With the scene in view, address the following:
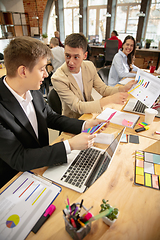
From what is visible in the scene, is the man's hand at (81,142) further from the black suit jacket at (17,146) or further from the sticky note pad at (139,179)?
the sticky note pad at (139,179)

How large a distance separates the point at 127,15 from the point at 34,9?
516cm

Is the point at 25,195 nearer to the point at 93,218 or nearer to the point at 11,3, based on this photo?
the point at 93,218

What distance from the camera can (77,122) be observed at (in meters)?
1.18

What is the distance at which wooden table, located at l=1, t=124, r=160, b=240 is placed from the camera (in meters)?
0.57

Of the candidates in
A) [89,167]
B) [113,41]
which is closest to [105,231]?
[89,167]

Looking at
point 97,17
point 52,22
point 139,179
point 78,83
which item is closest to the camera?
point 139,179

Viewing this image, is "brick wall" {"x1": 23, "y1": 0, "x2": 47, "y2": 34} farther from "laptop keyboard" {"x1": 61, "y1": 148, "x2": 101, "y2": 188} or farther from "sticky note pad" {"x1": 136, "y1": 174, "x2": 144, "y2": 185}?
"sticky note pad" {"x1": 136, "y1": 174, "x2": 144, "y2": 185}

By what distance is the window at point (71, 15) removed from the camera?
7.95 m

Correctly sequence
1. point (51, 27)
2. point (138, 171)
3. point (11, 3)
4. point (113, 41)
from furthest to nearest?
point (51, 27), point (11, 3), point (113, 41), point (138, 171)

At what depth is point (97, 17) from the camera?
7484mm

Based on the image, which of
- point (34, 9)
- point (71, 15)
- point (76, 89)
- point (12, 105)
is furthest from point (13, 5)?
point (12, 105)

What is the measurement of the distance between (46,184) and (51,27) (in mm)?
10275

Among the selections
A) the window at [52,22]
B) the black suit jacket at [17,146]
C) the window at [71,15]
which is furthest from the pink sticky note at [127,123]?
the window at [52,22]

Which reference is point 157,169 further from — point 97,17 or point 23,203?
point 97,17
